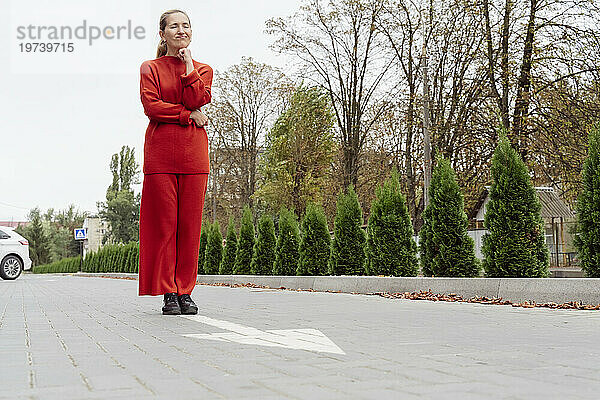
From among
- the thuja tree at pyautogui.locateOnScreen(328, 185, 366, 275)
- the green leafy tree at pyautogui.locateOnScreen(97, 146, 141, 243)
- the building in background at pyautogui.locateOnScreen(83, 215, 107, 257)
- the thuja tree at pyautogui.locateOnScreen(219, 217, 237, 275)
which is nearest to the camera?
the thuja tree at pyautogui.locateOnScreen(328, 185, 366, 275)

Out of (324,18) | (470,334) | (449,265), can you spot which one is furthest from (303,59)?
(470,334)

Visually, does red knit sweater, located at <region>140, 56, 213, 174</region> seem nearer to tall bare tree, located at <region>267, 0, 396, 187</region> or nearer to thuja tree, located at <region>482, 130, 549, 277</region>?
thuja tree, located at <region>482, 130, 549, 277</region>

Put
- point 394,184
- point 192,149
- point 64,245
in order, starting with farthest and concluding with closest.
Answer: point 64,245 → point 394,184 → point 192,149

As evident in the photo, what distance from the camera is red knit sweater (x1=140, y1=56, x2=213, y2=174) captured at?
6160 mm

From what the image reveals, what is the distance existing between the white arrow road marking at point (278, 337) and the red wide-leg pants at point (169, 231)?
1223 millimetres

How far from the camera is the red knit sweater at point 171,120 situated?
6.16 meters

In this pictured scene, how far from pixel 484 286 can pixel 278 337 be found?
4.99 m

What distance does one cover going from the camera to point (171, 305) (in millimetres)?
6230

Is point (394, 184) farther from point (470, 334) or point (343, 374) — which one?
point (343, 374)

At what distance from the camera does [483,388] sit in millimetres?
2664

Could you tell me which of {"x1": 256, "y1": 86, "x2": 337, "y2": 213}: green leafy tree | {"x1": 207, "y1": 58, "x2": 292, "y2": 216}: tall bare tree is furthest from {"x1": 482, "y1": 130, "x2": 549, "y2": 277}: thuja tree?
{"x1": 207, "y1": 58, "x2": 292, "y2": 216}: tall bare tree

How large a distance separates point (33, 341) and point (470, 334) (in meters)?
2.96

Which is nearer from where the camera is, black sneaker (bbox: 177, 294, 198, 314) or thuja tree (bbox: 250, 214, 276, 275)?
black sneaker (bbox: 177, 294, 198, 314)

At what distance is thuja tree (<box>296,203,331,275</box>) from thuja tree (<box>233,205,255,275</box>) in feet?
11.7
